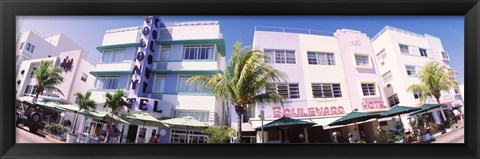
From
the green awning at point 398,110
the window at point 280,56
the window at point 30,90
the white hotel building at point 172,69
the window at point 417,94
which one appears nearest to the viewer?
the window at point 30,90

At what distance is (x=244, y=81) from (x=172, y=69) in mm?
1259

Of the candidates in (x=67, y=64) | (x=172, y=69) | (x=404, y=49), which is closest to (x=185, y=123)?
(x=172, y=69)

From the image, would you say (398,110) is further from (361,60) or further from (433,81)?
(361,60)

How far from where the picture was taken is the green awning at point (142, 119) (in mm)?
3831

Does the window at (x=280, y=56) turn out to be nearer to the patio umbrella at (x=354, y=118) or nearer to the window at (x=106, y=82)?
the patio umbrella at (x=354, y=118)

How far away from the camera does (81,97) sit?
325 centimetres

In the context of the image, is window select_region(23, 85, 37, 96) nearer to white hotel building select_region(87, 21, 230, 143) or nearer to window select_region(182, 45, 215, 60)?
white hotel building select_region(87, 21, 230, 143)

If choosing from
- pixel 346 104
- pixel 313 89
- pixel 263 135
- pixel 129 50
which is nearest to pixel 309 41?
pixel 313 89

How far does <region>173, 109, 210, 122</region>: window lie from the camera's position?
367 centimetres

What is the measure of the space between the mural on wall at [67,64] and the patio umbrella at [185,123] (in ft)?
4.59

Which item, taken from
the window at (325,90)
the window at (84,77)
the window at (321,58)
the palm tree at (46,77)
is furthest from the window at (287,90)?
the palm tree at (46,77)

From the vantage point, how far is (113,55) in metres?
3.86
